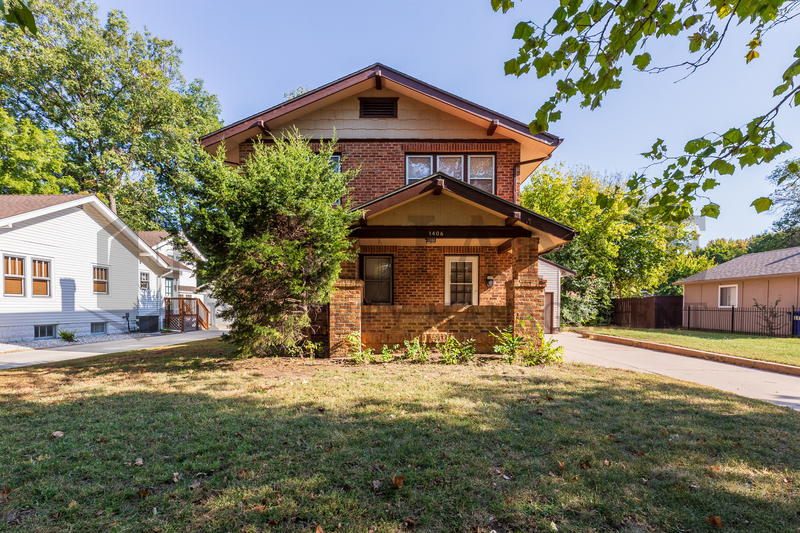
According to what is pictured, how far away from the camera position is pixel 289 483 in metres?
2.77

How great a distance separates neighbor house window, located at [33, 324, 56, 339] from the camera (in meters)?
12.9

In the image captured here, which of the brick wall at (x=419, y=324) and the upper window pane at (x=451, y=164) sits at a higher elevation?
the upper window pane at (x=451, y=164)

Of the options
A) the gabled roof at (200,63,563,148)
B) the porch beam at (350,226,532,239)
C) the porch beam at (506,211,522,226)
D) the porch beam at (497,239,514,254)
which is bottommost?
the porch beam at (497,239,514,254)

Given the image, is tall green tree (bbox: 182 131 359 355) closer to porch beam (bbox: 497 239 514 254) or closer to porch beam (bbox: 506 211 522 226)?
porch beam (bbox: 506 211 522 226)

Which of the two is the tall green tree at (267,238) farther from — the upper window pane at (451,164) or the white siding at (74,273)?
the white siding at (74,273)

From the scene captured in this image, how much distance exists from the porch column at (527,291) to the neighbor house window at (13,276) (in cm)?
1633

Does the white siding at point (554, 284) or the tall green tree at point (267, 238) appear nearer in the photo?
the tall green tree at point (267, 238)

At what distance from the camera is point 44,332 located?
1331cm

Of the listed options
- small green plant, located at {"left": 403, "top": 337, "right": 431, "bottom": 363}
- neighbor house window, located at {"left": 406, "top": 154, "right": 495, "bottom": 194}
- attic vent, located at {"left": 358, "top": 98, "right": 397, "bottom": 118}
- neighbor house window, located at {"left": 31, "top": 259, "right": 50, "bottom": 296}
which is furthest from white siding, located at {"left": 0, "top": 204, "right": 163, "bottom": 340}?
small green plant, located at {"left": 403, "top": 337, "right": 431, "bottom": 363}

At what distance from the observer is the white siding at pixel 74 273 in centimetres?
1225

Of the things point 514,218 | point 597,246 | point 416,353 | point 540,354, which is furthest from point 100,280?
point 597,246

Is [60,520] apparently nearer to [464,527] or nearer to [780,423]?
[464,527]

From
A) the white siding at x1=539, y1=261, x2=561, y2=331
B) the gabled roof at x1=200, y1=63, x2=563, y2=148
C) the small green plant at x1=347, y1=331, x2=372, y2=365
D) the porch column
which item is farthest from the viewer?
the white siding at x1=539, y1=261, x2=561, y2=331

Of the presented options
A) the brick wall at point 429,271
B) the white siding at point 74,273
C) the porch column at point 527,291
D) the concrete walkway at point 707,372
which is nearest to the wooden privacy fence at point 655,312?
the concrete walkway at point 707,372
